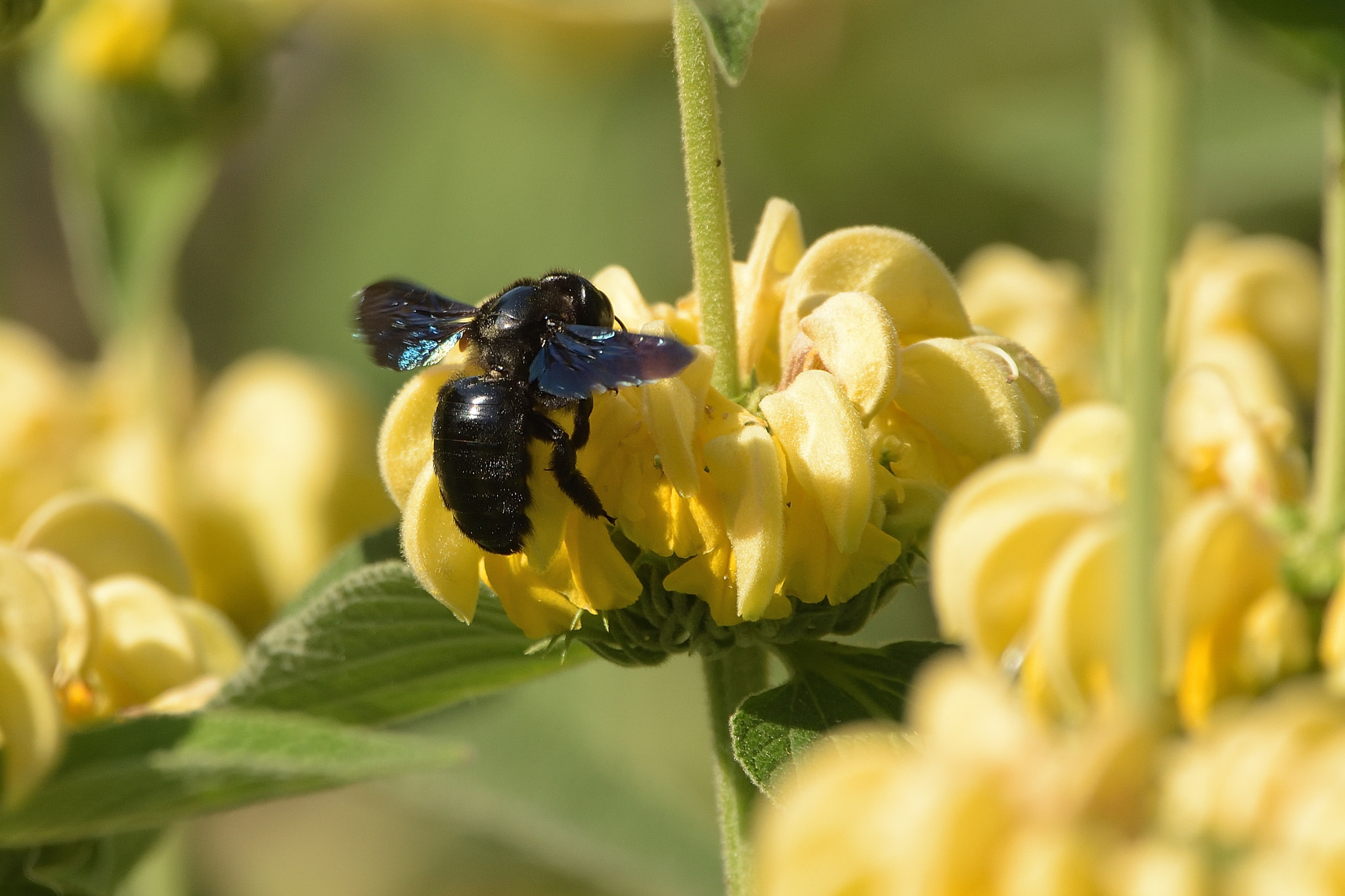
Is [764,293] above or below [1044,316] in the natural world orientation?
above

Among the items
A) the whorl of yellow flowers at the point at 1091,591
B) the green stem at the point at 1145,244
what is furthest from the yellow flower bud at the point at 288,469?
the green stem at the point at 1145,244

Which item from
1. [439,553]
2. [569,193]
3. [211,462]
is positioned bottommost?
[569,193]

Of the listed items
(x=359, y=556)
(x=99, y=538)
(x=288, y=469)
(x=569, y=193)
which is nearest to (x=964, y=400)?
(x=359, y=556)

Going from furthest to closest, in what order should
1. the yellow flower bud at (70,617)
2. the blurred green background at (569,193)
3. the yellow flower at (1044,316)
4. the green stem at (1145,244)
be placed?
the blurred green background at (569,193) < the yellow flower at (1044,316) < the yellow flower bud at (70,617) < the green stem at (1145,244)

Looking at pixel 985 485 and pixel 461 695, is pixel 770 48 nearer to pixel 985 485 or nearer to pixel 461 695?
pixel 461 695

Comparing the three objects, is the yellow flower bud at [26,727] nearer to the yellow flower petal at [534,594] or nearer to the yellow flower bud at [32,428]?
the yellow flower petal at [534,594]

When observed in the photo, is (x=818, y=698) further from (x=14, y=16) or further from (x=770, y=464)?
(x=14, y=16)

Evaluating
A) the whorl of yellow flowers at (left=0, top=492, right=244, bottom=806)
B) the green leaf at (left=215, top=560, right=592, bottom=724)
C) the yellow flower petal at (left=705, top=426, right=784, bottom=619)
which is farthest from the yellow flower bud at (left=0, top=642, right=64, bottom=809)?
the yellow flower petal at (left=705, top=426, right=784, bottom=619)

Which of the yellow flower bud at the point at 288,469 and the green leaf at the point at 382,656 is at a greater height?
the green leaf at the point at 382,656
